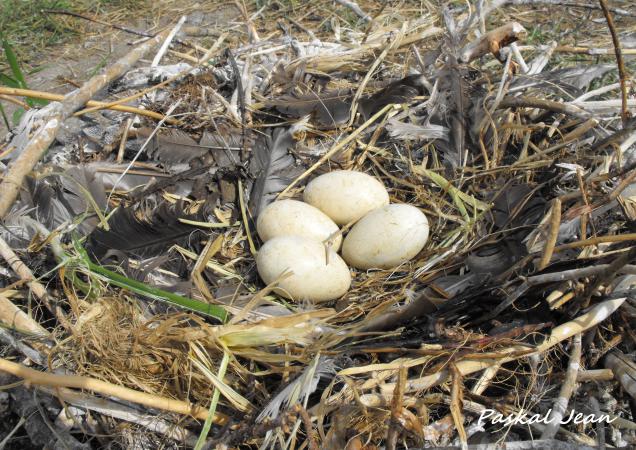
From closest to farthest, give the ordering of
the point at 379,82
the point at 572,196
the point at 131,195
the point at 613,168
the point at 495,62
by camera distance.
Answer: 1. the point at 572,196
2. the point at 613,168
3. the point at 131,195
4. the point at 379,82
5. the point at 495,62

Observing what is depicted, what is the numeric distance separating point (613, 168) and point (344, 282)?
879mm

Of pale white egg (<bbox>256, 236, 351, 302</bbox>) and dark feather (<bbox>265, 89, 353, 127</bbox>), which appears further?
dark feather (<bbox>265, 89, 353, 127</bbox>)

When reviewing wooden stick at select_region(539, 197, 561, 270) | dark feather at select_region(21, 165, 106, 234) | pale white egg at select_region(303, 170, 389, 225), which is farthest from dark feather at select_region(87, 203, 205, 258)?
wooden stick at select_region(539, 197, 561, 270)

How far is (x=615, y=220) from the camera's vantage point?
1634 millimetres

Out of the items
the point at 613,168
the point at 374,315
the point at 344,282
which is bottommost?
the point at 344,282

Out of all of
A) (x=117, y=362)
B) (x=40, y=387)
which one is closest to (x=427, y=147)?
(x=117, y=362)

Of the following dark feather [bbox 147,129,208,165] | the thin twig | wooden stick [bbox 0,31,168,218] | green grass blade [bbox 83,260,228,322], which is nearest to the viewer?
the thin twig

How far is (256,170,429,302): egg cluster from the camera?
1.81 metres

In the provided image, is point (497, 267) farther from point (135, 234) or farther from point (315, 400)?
point (135, 234)

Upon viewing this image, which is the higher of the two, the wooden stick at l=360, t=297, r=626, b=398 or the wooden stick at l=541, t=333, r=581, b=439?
the wooden stick at l=360, t=297, r=626, b=398

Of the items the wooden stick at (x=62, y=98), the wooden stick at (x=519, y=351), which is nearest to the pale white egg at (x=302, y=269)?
the wooden stick at (x=519, y=351)

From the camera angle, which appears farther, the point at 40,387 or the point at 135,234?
the point at 135,234

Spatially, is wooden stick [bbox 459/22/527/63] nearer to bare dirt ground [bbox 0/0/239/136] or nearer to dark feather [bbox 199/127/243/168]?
dark feather [bbox 199/127/243/168]

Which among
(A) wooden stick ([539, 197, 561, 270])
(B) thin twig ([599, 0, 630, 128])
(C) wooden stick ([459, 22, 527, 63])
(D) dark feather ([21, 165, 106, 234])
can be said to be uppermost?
(B) thin twig ([599, 0, 630, 128])
